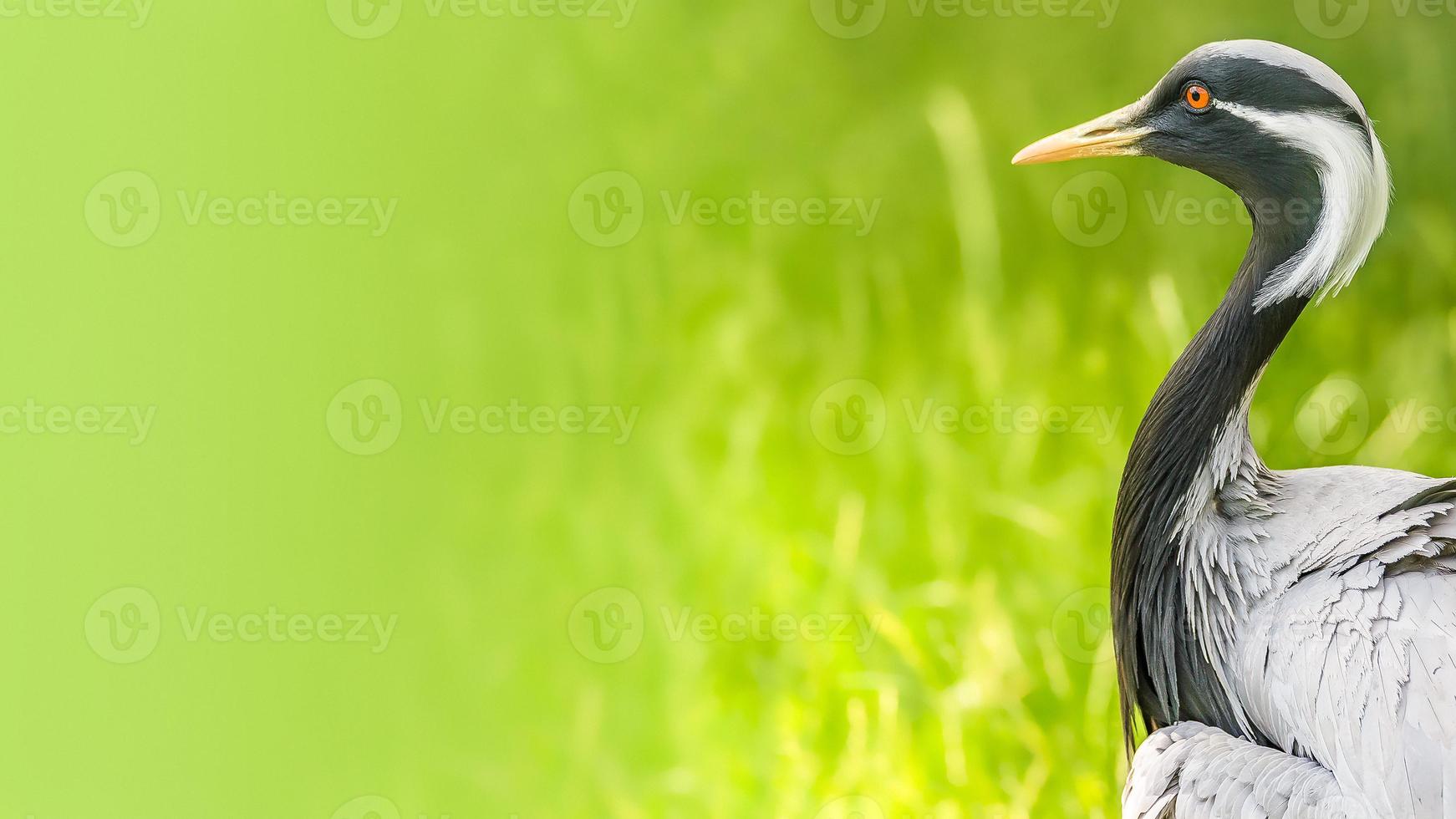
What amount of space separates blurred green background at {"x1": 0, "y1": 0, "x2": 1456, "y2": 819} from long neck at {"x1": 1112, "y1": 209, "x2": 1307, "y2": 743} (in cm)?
59

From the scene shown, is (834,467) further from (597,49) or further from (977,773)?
(597,49)

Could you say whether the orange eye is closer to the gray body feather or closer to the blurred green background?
the gray body feather

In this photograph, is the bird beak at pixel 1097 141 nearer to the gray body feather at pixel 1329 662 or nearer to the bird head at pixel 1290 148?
the bird head at pixel 1290 148

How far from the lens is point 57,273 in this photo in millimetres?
1971

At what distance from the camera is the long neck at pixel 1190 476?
1271mm

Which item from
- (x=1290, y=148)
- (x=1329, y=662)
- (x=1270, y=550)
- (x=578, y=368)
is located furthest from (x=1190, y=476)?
(x=578, y=368)

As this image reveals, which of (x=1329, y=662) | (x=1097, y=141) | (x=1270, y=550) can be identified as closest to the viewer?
(x=1329, y=662)

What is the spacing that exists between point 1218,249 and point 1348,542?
1.05 meters

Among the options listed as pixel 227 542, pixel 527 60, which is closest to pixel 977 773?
pixel 227 542

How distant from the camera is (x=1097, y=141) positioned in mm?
1386

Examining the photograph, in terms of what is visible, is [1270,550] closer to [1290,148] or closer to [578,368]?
[1290,148]

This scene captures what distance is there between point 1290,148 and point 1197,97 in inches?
4.8

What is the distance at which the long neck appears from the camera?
127cm

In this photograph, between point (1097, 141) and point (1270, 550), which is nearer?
point (1270, 550)
